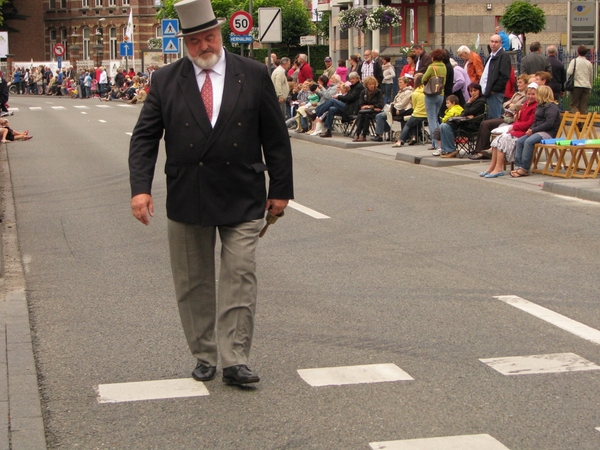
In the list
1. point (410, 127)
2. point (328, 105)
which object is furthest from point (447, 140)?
point (328, 105)

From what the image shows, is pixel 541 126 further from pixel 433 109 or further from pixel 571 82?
pixel 571 82

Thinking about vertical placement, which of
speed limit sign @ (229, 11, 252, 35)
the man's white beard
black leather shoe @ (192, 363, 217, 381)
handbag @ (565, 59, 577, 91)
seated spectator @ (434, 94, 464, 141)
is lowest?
black leather shoe @ (192, 363, 217, 381)

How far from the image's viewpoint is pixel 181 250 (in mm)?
5434

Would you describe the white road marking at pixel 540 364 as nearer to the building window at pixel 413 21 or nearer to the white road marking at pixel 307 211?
the white road marking at pixel 307 211

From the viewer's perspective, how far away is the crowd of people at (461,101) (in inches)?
612

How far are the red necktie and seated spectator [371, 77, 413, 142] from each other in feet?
51.7

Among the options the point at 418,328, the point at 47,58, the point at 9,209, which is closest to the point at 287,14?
the point at 47,58

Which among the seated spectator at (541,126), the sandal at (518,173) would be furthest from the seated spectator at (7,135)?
the seated spectator at (541,126)

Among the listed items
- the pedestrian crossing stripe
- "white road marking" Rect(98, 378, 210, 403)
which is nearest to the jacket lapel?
"white road marking" Rect(98, 378, 210, 403)

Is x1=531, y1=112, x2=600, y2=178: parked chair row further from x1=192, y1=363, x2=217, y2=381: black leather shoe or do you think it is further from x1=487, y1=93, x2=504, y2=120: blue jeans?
x1=192, y1=363, x2=217, y2=381: black leather shoe

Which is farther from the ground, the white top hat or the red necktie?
the white top hat

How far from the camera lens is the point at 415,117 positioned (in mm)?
20469

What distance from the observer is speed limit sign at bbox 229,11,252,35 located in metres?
28.2

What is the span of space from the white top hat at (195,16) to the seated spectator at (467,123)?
42.8 feet
